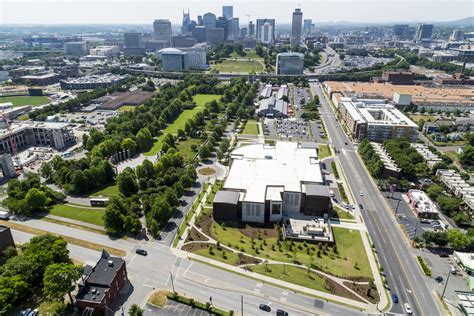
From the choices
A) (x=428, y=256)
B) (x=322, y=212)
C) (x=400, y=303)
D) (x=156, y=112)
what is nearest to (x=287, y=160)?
(x=322, y=212)

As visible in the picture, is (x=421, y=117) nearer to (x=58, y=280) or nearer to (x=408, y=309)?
(x=408, y=309)

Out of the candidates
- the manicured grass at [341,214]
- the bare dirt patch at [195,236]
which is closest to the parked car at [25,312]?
the bare dirt patch at [195,236]

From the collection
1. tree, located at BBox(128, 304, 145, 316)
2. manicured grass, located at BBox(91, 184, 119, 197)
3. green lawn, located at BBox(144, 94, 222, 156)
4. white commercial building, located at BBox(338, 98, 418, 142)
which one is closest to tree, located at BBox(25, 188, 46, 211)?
manicured grass, located at BBox(91, 184, 119, 197)

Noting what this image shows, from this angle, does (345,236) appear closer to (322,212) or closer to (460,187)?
(322,212)

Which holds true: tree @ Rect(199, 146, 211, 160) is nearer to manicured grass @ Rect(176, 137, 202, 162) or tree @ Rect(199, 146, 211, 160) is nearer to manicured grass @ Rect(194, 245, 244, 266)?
manicured grass @ Rect(176, 137, 202, 162)

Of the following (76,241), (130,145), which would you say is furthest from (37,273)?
(130,145)

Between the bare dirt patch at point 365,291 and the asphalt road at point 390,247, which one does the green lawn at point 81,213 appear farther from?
the asphalt road at point 390,247

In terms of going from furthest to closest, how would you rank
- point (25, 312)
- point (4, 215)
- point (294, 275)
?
point (4, 215), point (294, 275), point (25, 312)
